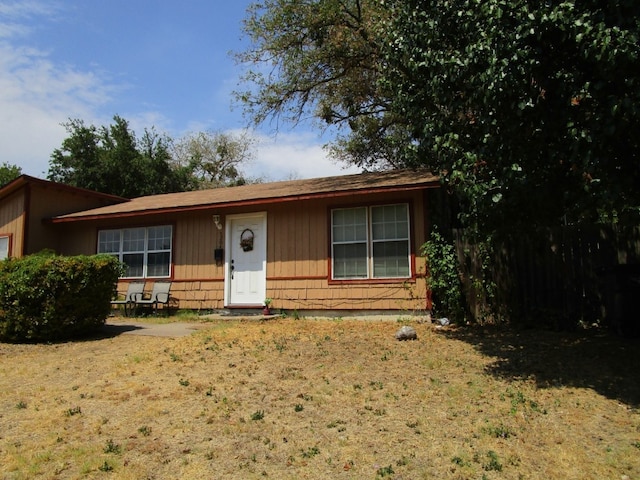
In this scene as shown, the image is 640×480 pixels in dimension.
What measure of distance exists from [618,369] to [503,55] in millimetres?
3816

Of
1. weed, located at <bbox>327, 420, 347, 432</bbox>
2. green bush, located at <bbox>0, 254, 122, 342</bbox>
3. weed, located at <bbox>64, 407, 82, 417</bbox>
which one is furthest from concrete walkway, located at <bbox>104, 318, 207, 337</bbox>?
weed, located at <bbox>327, 420, 347, 432</bbox>

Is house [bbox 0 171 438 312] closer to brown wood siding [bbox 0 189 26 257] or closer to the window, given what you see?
brown wood siding [bbox 0 189 26 257]

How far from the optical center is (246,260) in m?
11.6

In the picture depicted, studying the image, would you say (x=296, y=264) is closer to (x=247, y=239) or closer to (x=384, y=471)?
(x=247, y=239)

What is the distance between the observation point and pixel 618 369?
18.6 ft

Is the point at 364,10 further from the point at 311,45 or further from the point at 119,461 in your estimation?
the point at 119,461

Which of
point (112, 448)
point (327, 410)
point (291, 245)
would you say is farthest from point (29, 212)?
point (327, 410)

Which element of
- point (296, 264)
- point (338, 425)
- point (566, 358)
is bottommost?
point (338, 425)

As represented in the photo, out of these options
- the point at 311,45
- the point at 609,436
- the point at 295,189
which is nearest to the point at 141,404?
the point at 609,436

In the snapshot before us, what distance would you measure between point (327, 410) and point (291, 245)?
6575mm

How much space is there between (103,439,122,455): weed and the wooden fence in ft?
19.7

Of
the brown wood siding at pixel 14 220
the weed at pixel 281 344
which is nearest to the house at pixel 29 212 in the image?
the brown wood siding at pixel 14 220

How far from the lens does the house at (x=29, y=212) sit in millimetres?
13562

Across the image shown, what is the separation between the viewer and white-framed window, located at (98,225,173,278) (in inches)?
499
